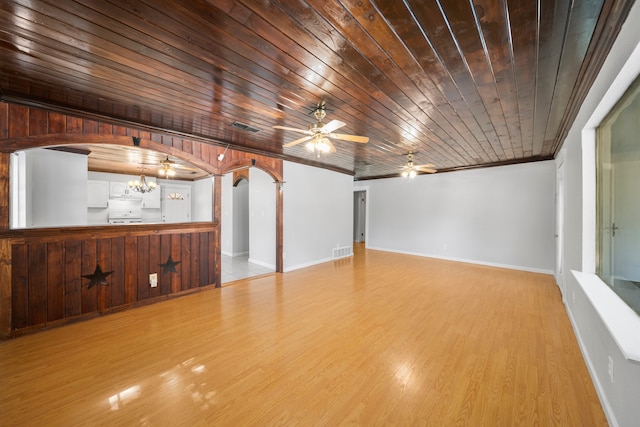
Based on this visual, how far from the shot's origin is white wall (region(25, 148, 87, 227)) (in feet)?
11.5

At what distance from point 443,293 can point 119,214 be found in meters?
8.05

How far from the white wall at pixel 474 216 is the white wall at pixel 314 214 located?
1495mm

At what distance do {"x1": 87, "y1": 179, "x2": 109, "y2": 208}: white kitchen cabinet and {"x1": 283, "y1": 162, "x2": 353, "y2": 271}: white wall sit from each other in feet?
16.2

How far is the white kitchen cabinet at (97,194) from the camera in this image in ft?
19.3

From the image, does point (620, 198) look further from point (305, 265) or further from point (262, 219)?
point (262, 219)

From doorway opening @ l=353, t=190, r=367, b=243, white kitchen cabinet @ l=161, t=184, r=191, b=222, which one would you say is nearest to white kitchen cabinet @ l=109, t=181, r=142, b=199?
white kitchen cabinet @ l=161, t=184, r=191, b=222

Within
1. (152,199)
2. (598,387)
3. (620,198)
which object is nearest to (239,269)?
(152,199)

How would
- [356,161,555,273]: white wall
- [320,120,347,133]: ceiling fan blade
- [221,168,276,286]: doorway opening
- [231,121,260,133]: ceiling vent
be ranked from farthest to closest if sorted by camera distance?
[221,168,276,286]: doorway opening < [356,161,555,273]: white wall < [231,121,260,133]: ceiling vent < [320,120,347,133]: ceiling fan blade

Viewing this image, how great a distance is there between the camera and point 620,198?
5.58 ft

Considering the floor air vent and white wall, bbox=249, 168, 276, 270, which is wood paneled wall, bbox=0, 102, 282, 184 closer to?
white wall, bbox=249, 168, 276, 270

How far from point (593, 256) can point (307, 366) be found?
9.17 feet

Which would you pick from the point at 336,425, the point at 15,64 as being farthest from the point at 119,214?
the point at 336,425

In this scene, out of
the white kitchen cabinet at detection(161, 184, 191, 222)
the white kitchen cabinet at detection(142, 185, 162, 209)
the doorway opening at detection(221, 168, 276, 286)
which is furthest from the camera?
the white kitchen cabinet at detection(161, 184, 191, 222)

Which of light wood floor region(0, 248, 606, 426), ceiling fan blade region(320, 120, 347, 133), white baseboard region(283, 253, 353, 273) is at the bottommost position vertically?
light wood floor region(0, 248, 606, 426)
